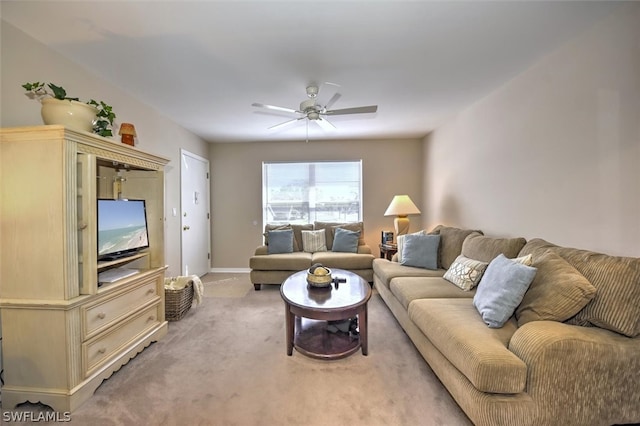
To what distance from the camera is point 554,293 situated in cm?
161

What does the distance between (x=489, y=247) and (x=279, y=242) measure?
292 cm

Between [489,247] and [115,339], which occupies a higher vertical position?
[489,247]

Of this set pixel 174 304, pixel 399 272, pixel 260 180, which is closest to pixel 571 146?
pixel 399 272

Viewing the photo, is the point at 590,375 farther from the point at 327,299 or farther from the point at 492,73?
the point at 492,73

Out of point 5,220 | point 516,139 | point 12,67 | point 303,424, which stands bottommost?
point 303,424

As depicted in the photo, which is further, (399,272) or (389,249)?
(389,249)

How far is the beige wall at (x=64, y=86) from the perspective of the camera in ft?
6.03

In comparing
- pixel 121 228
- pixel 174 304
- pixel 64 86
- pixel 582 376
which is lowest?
pixel 174 304

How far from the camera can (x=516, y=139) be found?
263 cm

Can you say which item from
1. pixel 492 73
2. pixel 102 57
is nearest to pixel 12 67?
pixel 102 57

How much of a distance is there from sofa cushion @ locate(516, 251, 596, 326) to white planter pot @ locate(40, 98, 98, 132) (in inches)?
124

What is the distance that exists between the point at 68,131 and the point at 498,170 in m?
3.70

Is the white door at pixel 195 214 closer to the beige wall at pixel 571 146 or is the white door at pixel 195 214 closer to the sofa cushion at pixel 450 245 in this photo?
the sofa cushion at pixel 450 245

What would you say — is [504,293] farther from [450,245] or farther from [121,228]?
[121,228]
